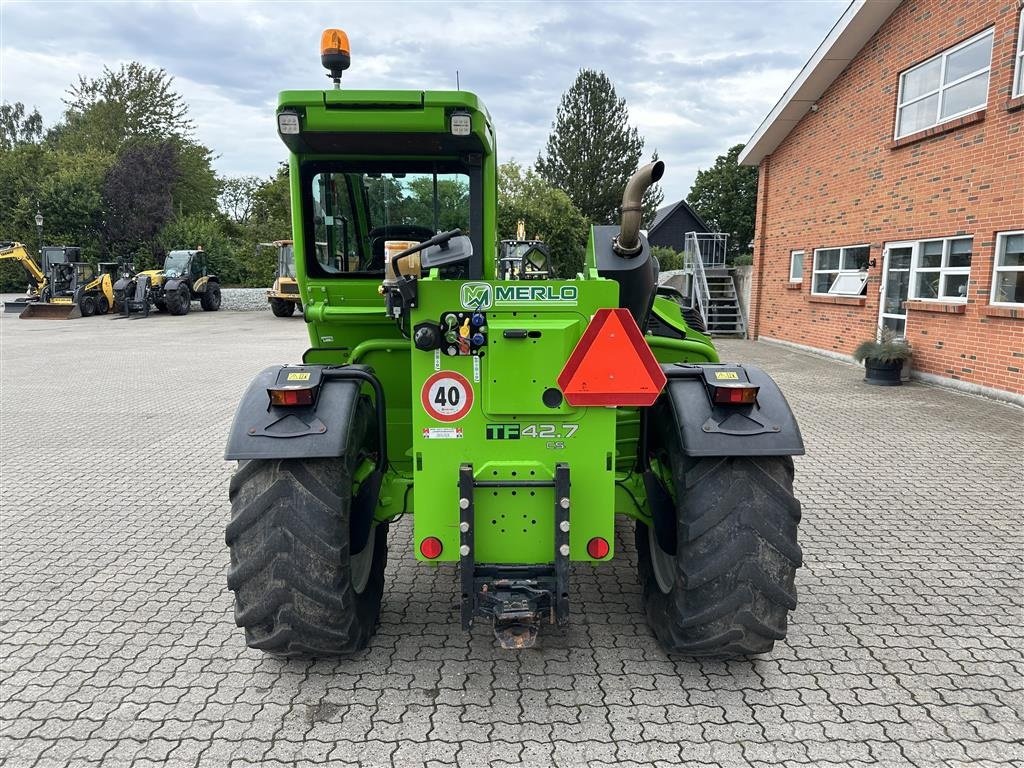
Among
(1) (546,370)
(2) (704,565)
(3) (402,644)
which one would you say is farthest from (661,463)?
(3) (402,644)

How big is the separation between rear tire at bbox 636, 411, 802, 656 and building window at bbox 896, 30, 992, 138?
9663 millimetres

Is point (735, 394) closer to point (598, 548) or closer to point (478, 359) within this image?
point (598, 548)

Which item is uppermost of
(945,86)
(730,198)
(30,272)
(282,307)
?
(730,198)

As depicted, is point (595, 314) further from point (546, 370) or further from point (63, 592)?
point (63, 592)

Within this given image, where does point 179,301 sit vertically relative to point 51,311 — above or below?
above

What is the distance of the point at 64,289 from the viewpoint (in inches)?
982

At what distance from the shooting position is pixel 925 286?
11109 mm

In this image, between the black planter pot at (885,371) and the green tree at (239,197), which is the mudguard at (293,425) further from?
the green tree at (239,197)

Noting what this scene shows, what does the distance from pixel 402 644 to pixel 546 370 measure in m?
1.56

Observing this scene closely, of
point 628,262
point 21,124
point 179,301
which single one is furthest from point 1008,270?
point 21,124

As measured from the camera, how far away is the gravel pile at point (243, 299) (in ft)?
99.5

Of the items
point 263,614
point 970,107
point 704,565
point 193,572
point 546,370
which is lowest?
point 193,572

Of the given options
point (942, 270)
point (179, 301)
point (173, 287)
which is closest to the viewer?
point (942, 270)

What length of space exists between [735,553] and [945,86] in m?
10.8
